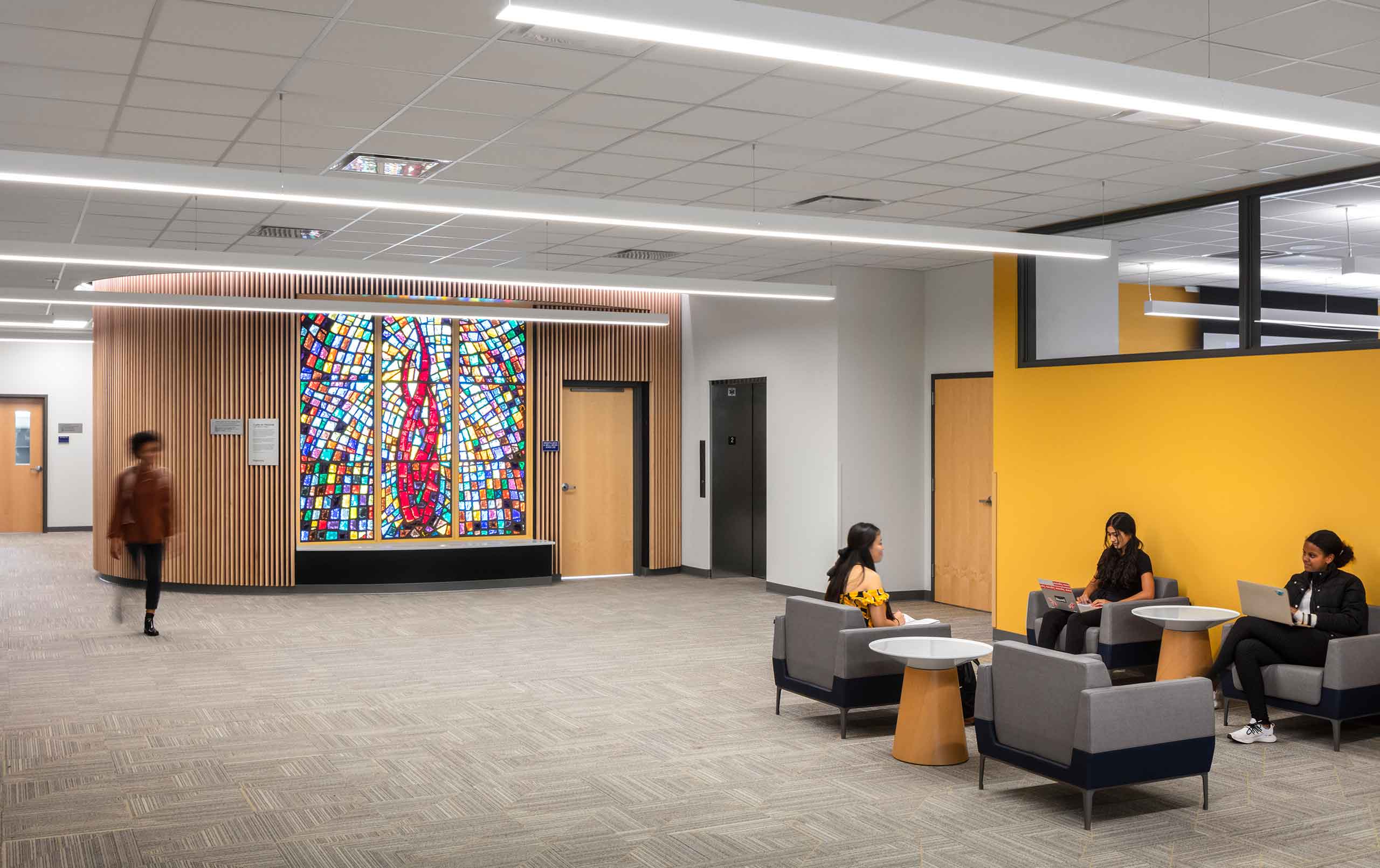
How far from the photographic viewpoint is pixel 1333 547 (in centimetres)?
664

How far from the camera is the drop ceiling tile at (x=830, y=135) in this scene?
20.3 feet

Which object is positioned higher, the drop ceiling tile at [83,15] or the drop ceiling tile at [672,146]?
the drop ceiling tile at [83,15]

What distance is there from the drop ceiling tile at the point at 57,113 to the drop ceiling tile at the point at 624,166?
254 centimetres

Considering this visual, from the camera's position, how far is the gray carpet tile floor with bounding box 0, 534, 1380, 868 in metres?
4.73

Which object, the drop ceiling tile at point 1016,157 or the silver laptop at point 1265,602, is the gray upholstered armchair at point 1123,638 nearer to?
the silver laptop at point 1265,602

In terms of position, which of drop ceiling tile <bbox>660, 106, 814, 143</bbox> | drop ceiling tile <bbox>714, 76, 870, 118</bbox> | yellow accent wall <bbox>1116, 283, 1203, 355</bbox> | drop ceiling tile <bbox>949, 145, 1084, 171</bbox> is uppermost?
drop ceiling tile <bbox>714, 76, 870, 118</bbox>

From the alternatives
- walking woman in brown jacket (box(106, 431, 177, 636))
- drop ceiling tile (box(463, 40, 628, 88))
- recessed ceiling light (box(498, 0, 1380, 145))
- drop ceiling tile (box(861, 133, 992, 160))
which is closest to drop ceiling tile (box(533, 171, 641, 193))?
drop ceiling tile (box(861, 133, 992, 160))

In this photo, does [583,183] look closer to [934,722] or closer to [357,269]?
[357,269]

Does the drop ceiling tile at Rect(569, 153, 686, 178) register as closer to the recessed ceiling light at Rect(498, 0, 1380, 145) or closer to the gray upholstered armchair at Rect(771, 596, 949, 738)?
the gray upholstered armchair at Rect(771, 596, 949, 738)

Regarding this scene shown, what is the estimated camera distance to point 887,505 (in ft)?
38.5

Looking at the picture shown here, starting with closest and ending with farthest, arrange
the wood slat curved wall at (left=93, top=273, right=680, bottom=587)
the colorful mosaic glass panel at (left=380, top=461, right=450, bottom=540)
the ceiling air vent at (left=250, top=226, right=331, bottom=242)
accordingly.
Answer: the ceiling air vent at (left=250, top=226, right=331, bottom=242)
the wood slat curved wall at (left=93, top=273, right=680, bottom=587)
the colorful mosaic glass panel at (left=380, top=461, right=450, bottom=540)

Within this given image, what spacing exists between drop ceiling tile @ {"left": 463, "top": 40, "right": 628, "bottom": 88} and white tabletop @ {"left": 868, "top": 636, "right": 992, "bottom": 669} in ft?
10.3

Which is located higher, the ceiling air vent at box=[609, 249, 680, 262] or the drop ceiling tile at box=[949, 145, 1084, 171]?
the ceiling air vent at box=[609, 249, 680, 262]

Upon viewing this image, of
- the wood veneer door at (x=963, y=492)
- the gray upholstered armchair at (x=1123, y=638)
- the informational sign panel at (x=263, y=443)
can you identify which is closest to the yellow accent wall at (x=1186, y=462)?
the gray upholstered armchair at (x=1123, y=638)
